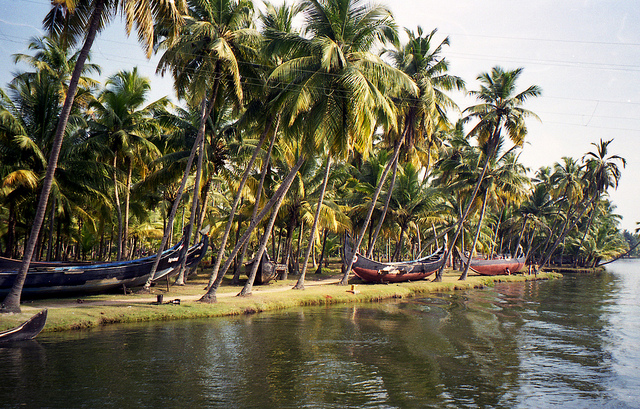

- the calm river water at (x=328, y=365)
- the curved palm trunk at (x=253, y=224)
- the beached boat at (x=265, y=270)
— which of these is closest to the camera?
the calm river water at (x=328, y=365)

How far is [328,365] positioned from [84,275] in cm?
1111

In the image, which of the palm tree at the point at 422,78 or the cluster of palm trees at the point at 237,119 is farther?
the palm tree at the point at 422,78

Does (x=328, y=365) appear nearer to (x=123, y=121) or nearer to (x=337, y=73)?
(x=337, y=73)

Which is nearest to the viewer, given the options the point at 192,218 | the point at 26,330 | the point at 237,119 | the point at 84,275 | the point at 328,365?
the point at 328,365

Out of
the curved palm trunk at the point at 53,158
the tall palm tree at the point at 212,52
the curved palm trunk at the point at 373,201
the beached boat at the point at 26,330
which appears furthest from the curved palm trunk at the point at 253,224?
the curved palm trunk at the point at 373,201

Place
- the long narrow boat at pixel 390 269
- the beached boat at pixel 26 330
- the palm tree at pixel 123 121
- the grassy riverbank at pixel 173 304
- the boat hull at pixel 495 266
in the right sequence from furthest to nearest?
1. the boat hull at pixel 495 266
2. the long narrow boat at pixel 390 269
3. the palm tree at pixel 123 121
4. the grassy riverbank at pixel 173 304
5. the beached boat at pixel 26 330

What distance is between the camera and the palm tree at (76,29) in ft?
40.4

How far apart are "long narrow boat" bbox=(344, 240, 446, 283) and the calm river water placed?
9.78 metres

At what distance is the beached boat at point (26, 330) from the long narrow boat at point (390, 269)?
17736 millimetres

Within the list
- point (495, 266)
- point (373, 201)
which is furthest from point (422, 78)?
point (495, 266)

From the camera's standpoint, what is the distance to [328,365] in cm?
1067

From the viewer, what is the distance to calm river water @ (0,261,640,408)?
8.37 m

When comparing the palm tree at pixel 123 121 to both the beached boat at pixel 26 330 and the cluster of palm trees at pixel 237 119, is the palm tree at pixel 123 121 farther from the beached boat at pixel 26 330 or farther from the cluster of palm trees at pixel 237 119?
the beached boat at pixel 26 330

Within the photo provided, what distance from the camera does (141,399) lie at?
7.99 m
